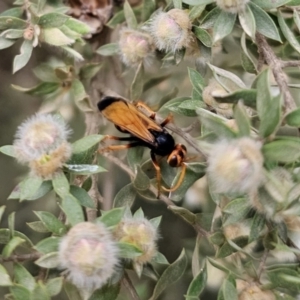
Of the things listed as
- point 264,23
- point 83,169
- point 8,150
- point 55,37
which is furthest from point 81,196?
point 264,23

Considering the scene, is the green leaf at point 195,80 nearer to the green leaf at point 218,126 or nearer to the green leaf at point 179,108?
the green leaf at point 179,108

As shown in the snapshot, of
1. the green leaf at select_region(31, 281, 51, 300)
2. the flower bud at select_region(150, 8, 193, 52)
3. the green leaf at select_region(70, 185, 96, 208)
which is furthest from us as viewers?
the flower bud at select_region(150, 8, 193, 52)

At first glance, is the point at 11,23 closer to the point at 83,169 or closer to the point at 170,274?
the point at 83,169

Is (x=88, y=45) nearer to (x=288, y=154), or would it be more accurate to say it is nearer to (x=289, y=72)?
(x=289, y=72)

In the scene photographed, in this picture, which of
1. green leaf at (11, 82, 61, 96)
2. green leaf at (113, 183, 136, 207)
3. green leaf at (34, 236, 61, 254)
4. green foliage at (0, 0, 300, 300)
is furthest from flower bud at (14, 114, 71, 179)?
green leaf at (11, 82, 61, 96)

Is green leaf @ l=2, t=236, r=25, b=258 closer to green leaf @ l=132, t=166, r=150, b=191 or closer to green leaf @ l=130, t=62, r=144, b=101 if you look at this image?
green leaf @ l=132, t=166, r=150, b=191

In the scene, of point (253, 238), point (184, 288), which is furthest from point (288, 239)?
point (184, 288)
